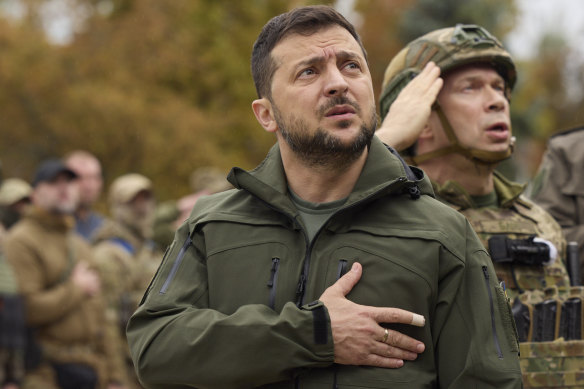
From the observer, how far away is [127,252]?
386 inches

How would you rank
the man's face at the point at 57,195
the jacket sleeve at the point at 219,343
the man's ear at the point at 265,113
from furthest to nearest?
the man's face at the point at 57,195, the man's ear at the point at 265,113, the jacket sleeve at the point at 219,343

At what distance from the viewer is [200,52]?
19250mm

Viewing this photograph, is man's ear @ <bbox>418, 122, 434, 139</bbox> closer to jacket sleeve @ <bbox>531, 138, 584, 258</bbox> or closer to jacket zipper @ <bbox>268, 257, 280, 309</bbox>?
jacket sleeve @ <bbox>531, 138, 584, 258</bbox>

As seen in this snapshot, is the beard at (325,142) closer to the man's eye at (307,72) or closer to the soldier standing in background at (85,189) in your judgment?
the man's eye at (307,72)

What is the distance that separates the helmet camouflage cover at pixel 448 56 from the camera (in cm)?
495

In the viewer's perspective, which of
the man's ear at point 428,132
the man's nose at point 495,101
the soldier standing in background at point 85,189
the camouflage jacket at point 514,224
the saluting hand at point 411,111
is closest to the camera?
the saluting hand at point 411,111

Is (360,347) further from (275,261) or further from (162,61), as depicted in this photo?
(162,61)

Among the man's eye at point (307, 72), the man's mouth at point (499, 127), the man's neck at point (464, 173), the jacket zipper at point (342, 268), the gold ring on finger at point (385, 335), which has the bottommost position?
the gold ring on finger at point (385, 335)

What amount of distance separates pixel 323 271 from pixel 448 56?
2097 mm

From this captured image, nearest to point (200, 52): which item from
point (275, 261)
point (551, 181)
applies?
point (551, 181)

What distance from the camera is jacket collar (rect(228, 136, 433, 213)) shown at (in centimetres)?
331

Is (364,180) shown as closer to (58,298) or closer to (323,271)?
(323,271)

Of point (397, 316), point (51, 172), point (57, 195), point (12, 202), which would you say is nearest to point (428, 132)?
point (397, 316)

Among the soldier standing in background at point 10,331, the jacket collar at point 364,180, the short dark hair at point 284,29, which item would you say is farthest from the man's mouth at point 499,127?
the soldier standing in background at point 10,331
